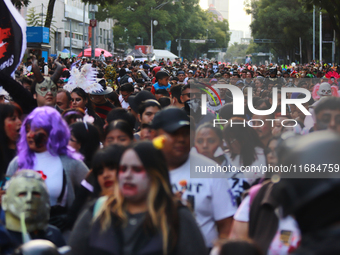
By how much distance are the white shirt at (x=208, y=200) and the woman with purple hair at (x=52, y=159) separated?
3.44 ft

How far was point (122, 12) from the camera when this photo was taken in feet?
228

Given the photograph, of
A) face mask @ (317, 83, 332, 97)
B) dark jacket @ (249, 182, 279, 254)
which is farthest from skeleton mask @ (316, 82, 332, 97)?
dark jacket @ (249, 182, 279, 254)

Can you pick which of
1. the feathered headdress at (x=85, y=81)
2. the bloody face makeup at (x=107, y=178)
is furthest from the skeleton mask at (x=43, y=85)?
the bloody face makeup at (x=107, y=178)

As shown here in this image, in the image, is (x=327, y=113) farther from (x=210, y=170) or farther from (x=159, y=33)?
(x=159, y=33)

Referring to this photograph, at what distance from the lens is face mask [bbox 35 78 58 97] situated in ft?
23.2

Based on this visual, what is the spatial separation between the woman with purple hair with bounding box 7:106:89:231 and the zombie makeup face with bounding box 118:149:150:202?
158cm

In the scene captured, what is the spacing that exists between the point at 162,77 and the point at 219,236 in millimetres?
7064

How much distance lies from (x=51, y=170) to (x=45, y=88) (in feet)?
9.84

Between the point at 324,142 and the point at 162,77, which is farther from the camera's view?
the point at 162,77

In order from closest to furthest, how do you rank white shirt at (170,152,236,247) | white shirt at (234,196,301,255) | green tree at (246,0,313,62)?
1. white shirt at (234,196,301,255)
2. white shirt at (170,152,236,247)
3. green tree at (246,0,313,62)

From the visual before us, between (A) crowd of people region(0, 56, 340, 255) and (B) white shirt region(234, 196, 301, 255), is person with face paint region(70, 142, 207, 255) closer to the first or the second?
(A) crowd of people region(0, 56, 340, 255)

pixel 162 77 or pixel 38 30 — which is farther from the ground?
pixel 38 30

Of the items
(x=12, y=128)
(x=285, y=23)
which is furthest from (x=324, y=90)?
(x=285, y=23)

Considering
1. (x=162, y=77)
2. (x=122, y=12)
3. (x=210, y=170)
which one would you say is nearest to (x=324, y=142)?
(x=210, y=170)
